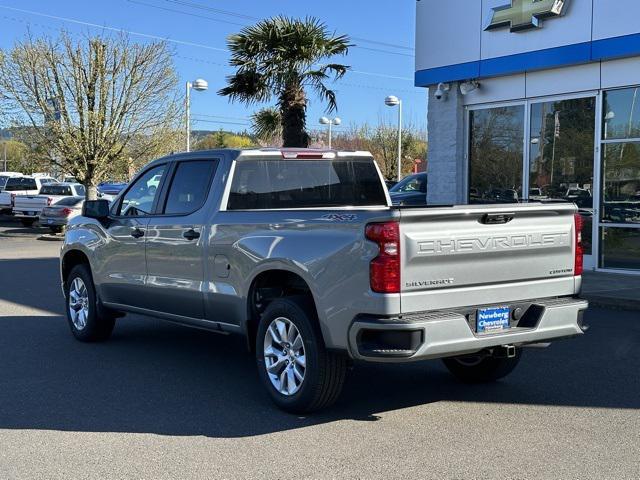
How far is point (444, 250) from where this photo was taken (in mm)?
4953

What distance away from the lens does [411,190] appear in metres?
18.8

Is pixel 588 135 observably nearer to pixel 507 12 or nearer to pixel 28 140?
pixel 507 12

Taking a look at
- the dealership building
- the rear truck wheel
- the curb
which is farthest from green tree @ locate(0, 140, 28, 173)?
the rear truck wheel

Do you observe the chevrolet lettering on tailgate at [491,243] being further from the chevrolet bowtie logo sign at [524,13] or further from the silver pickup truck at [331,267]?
the chevrolet bowtie logo sign at [524,13]

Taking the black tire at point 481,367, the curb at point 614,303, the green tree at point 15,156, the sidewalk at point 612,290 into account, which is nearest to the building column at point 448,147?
the sidewalk at point 612,290

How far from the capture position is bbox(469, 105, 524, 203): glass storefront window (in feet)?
48.3

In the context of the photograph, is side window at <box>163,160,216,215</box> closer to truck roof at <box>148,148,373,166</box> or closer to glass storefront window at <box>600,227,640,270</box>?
truck roof at <box>148,148,373,166</box>

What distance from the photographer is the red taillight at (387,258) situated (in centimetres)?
479

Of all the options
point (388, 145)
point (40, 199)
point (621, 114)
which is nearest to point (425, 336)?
point (621, 114)

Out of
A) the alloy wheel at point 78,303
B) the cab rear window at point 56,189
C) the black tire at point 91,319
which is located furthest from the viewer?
the cab rear window at point 56,189

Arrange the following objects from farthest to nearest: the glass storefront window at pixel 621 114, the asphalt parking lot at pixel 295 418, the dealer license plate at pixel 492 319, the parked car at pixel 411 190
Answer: the parked car at pixel 411 190
the glass storefront window at pixel 621 114
the dealer license plate at pixel 492 319
the asphalt parking lot at pixel 295 418

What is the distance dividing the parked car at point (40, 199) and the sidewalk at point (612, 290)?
809 inches

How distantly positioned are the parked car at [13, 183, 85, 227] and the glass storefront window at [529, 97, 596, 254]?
18.8 metres

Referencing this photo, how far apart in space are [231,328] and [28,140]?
21528mm
